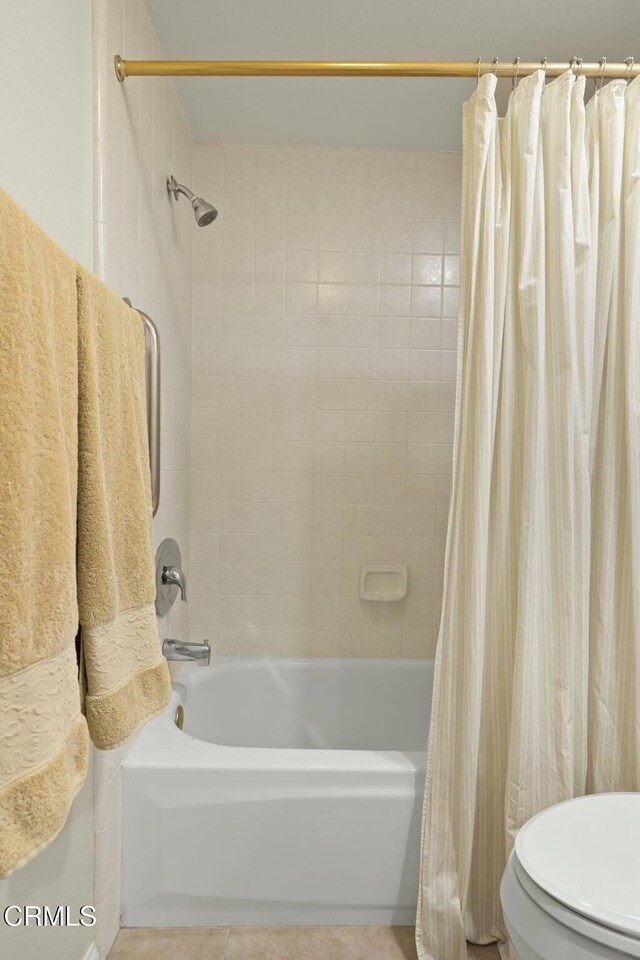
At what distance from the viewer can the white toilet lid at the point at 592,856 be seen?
1037mm

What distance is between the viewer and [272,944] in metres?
1.64

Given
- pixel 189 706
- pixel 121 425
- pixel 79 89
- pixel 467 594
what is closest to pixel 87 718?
pixel 121 425

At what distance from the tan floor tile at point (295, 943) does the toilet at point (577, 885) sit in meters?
0.64

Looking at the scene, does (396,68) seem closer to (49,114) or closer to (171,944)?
(49,114)

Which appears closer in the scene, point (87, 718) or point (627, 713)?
point (87, 718)

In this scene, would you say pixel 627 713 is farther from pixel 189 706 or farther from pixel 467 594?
pixel 189 706

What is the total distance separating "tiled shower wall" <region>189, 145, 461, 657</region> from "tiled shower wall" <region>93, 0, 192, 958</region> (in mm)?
134

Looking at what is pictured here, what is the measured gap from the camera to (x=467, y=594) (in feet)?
5.08

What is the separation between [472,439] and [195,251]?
147 cm

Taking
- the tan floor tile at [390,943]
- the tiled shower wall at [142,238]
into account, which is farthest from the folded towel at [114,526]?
the tan floor tile at [390,943]

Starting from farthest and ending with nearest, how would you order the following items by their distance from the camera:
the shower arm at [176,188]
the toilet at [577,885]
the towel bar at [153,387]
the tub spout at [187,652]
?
the shower arm at [176,188] → the tub spout at [187,652] → the towel bar at [153,387] → the toilet at [577,885]

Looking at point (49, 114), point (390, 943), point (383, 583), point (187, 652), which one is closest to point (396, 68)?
point (49, 114)

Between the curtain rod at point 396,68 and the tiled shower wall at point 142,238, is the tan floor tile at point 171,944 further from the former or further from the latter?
the curtain rod at point 396,68

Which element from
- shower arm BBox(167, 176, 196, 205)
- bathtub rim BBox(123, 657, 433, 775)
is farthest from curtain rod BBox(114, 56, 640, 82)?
bathtub rim BBox(123, 657, 433, 775)
